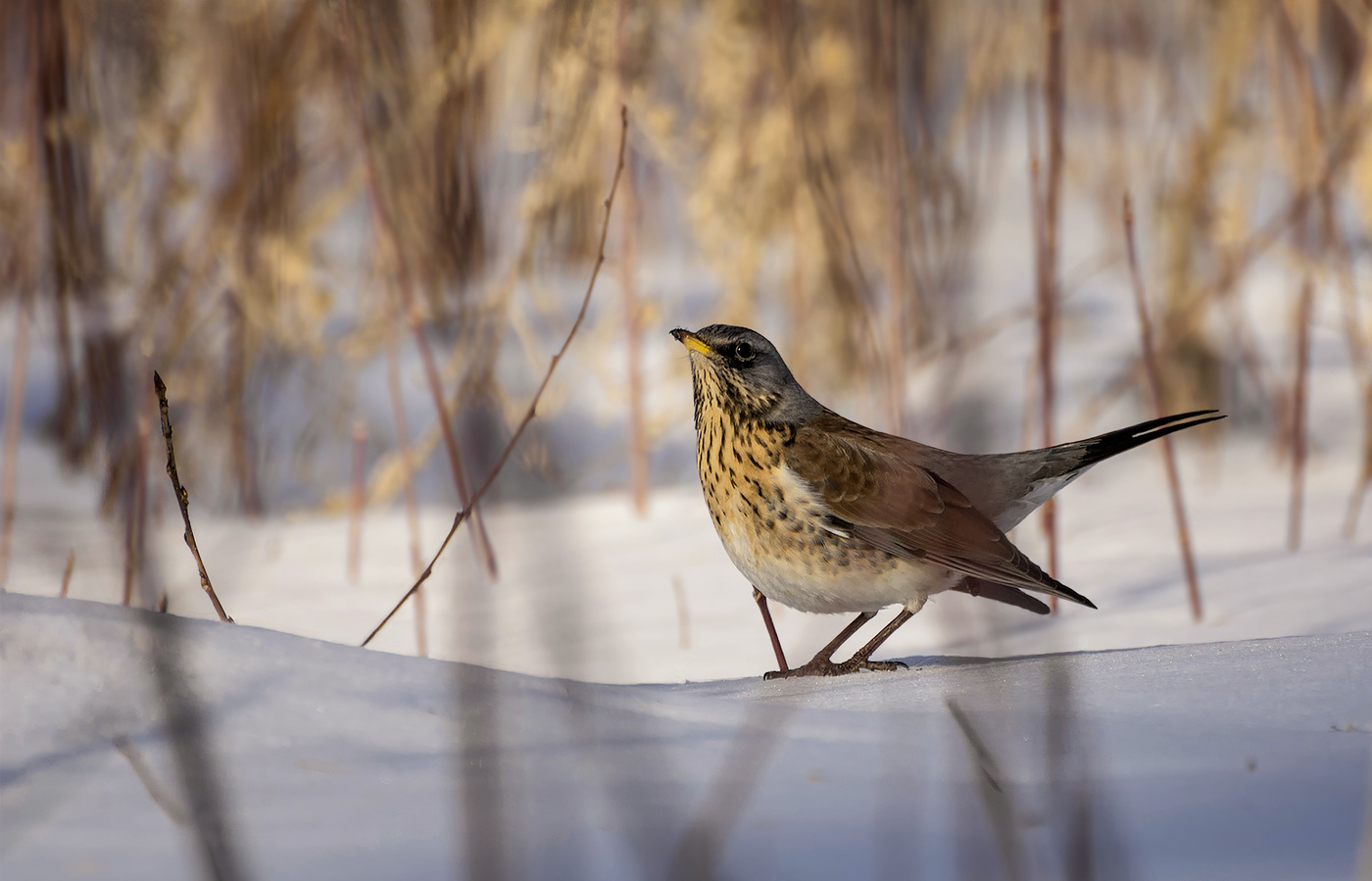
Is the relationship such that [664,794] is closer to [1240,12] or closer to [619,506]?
[619,506]

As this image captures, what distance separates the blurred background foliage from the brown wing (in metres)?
0.66

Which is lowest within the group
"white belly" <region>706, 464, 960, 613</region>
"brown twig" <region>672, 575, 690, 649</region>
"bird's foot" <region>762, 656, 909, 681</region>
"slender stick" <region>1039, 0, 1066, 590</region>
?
"brown twig" <region>672, 575, 690, 649</region>

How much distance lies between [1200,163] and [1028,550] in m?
2.21

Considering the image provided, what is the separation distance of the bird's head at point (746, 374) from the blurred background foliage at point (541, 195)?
392 mm

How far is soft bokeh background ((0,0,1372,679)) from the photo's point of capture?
2922mm

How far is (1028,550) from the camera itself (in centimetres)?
324

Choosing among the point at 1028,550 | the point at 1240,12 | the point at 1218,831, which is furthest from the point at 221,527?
the point at 1240,12

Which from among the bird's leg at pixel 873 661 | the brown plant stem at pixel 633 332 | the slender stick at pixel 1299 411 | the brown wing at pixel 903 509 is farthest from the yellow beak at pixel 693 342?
the slender stick at pixel 1299 411

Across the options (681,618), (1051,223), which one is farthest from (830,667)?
(1051,223)

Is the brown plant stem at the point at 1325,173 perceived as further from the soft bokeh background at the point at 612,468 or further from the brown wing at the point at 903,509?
the brown wing at the point at 903,509

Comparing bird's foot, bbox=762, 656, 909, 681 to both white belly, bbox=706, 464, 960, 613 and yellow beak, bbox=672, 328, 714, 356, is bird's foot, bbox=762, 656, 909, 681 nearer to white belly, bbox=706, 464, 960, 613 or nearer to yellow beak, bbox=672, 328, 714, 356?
white belly, bbox=706, 464, 960, 613

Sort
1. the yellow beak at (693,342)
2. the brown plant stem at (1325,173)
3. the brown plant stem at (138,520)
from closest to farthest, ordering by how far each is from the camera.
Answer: the brown plant stem at (138,520)
the yellow beak at (693,342)
the brown plant stem at (1325,173)

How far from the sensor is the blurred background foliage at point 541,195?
3.01m

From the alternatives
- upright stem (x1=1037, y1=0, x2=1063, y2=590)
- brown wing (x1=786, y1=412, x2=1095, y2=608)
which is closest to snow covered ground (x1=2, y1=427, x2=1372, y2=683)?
brown wing (x1=786, y1=412, x2=1095, y2=608)
